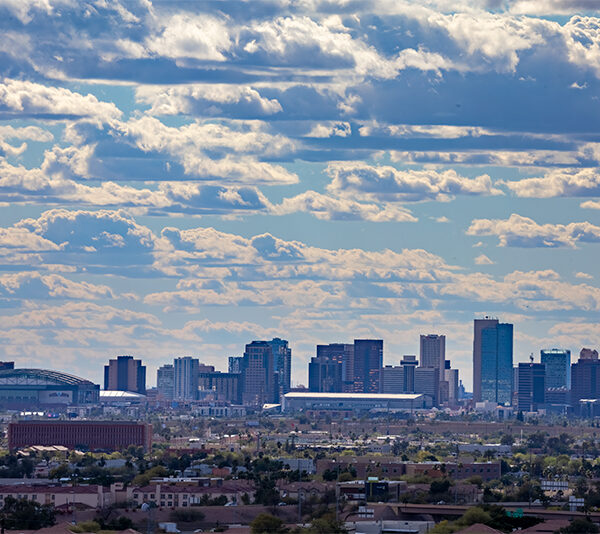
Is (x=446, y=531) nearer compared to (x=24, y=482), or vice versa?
(x=446, y=531)

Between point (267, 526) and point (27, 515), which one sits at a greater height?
point (27, 515)

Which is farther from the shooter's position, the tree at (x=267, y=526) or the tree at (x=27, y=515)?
the tree at (x=27, y=515)

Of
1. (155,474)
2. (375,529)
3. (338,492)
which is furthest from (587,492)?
(375,529)

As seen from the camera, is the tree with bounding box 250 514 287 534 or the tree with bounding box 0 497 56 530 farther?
the tree with bounding box 0 497 56 530

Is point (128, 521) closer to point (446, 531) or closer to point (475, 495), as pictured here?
point (446, 531)
